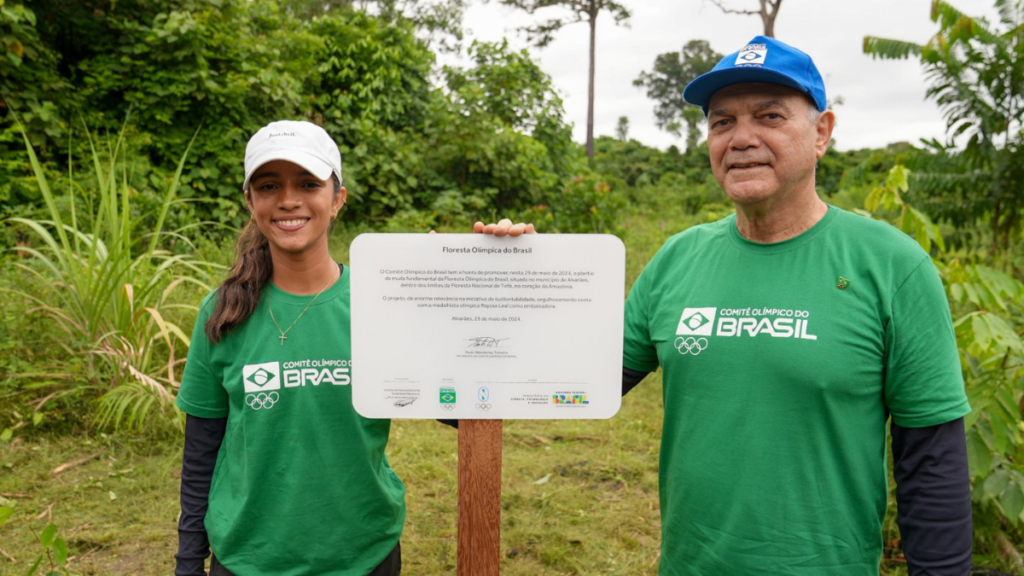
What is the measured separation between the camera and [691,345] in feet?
5.13

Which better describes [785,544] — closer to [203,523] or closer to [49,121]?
[203,523]

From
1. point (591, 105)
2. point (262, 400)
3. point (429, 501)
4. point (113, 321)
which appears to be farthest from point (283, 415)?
point (591, 105)

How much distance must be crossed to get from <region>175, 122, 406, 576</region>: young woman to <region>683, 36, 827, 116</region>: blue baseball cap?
937 mm

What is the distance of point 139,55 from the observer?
6895 millimetres

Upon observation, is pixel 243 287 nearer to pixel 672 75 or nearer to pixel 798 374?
pixel 798 374

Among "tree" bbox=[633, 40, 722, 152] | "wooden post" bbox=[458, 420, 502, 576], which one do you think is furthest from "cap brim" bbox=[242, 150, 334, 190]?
"tree" bbox=[633, 40, 722, 152]

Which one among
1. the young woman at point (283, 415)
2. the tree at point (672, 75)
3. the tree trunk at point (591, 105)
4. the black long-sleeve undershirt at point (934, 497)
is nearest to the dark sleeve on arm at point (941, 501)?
the black long-sleeve undershirt at point (934, 497)

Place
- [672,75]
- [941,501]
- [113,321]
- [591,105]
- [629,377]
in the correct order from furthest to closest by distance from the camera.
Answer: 1. [672,75]
2. [591,105]
3. [113,321]
4. [629,377]
5. [941,501]

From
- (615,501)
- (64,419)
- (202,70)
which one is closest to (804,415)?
(615,501)

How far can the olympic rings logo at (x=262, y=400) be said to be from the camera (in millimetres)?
1636

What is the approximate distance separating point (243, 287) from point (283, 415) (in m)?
0.33

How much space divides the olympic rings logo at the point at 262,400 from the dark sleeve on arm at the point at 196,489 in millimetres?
159

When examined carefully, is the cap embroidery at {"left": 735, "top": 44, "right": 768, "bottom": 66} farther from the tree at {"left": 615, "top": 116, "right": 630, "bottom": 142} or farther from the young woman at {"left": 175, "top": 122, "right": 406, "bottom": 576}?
the tree at {"left": 615, "top": 116, "right": 630, "bottom": 142}
